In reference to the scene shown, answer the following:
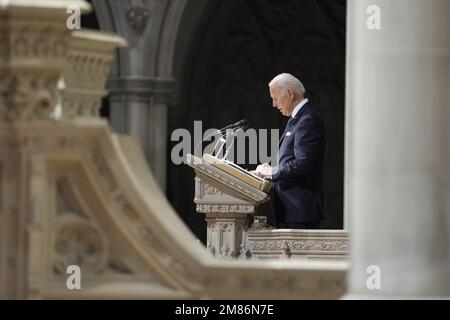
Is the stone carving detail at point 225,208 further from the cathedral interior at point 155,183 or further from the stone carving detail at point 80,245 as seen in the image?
the stone carving detail at point 80,245

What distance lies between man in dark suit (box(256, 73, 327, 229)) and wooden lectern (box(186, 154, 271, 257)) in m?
0.11

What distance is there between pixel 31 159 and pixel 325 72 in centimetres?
1546

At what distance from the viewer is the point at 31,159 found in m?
5.44

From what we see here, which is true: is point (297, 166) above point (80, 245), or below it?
above

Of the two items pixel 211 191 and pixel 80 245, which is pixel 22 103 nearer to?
pixel 80 245

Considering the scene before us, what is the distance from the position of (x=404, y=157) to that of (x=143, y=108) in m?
13.3

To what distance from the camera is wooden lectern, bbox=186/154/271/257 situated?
9.88m

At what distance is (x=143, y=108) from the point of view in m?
19.2

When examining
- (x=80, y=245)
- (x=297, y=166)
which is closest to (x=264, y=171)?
(x=297, y=166)

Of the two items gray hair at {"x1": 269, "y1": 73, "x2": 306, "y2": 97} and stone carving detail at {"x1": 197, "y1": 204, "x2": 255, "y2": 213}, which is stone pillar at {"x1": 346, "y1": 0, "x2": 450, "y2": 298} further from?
stone carving detail at {"x1": 197, "y1": 204, "x2": 255, "y2": 213}

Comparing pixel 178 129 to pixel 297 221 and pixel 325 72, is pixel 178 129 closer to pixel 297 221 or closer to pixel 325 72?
pixel 325 72

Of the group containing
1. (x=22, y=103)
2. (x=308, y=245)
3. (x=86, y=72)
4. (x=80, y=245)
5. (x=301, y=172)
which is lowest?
(x=308, y=245)

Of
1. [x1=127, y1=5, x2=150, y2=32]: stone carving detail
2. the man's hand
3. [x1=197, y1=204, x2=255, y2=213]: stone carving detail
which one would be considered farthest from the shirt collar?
[x1=127, y1=5, x2=150, y2=32]: stone carving detail
